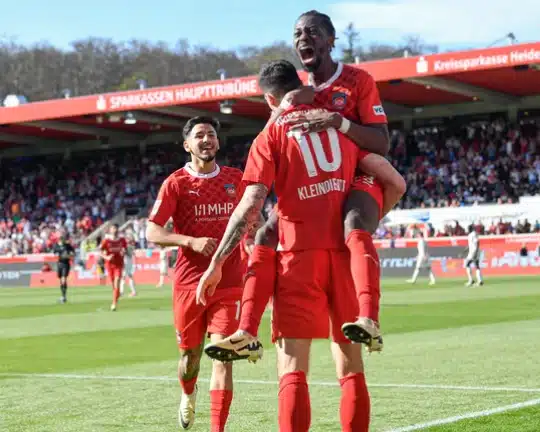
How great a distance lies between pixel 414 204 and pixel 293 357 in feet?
135

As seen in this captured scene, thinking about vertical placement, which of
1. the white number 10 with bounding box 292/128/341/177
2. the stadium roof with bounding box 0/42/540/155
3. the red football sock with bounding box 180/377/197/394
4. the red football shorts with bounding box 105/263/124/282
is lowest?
the red football sock with bounding box 180/377/197/394

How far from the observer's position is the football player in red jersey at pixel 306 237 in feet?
19.6

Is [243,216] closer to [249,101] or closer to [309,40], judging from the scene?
[309,40]

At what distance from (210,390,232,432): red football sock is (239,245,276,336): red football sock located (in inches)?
75.6

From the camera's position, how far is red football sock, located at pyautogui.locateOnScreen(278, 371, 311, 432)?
5805mm

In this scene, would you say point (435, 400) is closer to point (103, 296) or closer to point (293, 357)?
point (293, 357)

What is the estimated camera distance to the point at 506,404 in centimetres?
901

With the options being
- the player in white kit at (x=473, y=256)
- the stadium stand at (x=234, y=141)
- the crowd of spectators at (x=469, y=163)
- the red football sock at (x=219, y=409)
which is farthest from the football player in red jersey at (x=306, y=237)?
the crowd of spectators at (x=469, y=163)

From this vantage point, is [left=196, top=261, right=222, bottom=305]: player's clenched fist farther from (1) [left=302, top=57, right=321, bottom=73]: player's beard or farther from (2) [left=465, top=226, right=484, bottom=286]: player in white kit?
(2) [left=465, top=226, right=484, bottom=286]: player in white kit

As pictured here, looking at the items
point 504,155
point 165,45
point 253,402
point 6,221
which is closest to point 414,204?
point 504,155

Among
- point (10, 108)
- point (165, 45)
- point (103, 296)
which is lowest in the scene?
point (103, 296)

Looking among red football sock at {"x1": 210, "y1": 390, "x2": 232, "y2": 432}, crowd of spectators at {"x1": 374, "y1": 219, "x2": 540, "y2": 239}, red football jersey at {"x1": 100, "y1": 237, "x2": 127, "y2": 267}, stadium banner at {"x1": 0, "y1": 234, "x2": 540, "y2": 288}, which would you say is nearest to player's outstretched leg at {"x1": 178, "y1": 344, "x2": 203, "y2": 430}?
red football sock at {"x1": 210, "y1": 390, "x2": 232, "y2": 432}

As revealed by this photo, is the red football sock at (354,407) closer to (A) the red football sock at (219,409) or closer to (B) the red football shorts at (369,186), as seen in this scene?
(B) the red football shorts at (369,186)

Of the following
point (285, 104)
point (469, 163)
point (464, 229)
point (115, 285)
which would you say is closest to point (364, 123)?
point (285, 104)
